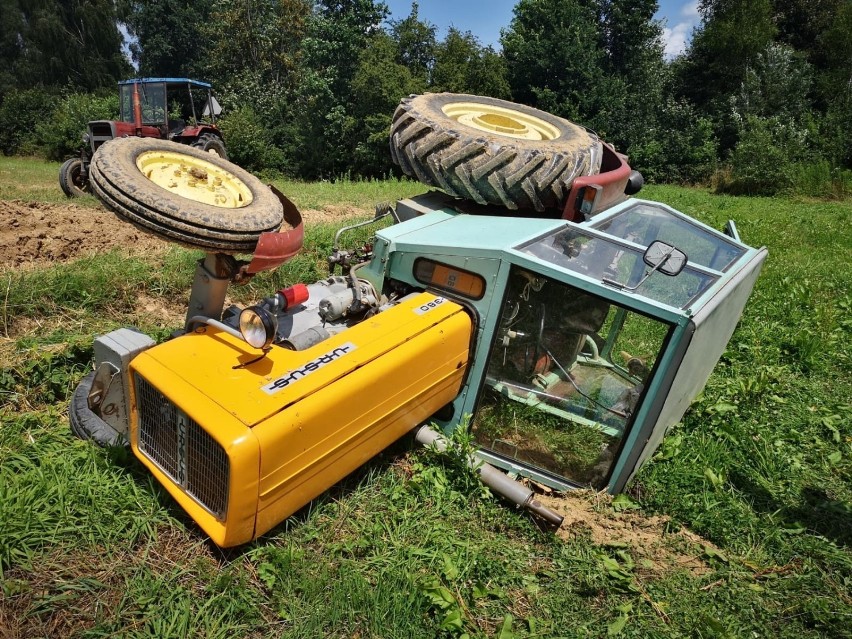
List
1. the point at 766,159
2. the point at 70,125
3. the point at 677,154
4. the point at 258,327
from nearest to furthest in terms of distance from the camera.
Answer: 1. the point at 258,327
2. the point at 766,159
3. the point at 70,125
4. the point at 677,154

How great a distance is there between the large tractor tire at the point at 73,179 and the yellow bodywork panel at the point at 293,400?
33.3 ft

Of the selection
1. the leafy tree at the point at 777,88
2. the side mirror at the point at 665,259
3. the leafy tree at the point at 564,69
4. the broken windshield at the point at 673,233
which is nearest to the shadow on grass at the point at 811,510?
the broken windshield at the point at 673,233

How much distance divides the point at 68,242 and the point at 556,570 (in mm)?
6181

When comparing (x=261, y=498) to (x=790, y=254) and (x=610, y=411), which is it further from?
(x=790, y=254)

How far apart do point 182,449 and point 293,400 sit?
535 millimetres

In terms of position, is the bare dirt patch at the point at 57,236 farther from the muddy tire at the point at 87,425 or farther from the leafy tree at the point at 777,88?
the leafy tree at the point at 777,88

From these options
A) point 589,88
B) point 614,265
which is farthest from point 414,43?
point 614,265

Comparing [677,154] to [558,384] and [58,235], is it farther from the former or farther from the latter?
[558,384]

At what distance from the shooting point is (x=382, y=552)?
8.91ft

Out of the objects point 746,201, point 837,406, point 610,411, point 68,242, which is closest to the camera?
point 610,411

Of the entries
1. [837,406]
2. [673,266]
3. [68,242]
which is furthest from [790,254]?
[68,242]

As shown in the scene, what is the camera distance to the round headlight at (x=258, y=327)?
250 centimetres

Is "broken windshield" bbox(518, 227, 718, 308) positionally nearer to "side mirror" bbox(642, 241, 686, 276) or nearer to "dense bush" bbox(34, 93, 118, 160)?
"side mirror" bbox(642, 241, 686, 276)

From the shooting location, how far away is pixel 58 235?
6383 millimetres
